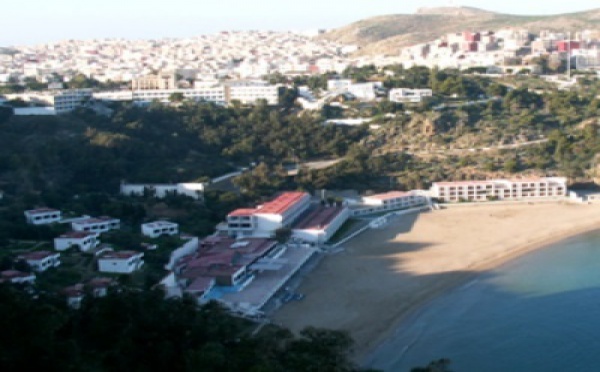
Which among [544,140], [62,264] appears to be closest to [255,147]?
[544,140]

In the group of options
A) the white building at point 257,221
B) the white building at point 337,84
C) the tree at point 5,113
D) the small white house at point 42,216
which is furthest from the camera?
the white building at point 337,84

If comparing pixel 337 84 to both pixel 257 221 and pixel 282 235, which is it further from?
pixel 282 235

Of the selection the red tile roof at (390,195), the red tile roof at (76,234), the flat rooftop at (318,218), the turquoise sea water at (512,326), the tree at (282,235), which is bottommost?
the turquoise sea water at (512,326)

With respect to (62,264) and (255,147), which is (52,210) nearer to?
(62,264)

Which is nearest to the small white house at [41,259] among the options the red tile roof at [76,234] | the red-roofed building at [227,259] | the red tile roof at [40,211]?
the red tile roof at [76,234]

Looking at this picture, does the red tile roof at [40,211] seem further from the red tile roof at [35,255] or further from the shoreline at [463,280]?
the shoreline at [463,280]

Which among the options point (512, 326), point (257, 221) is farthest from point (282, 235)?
point (512, 326)

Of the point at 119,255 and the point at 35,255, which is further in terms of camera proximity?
the point at 119,255

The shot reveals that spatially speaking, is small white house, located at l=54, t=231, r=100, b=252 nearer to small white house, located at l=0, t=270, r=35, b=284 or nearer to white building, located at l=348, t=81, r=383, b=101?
small white house, located at l=0, t=270, r=35, b=284
